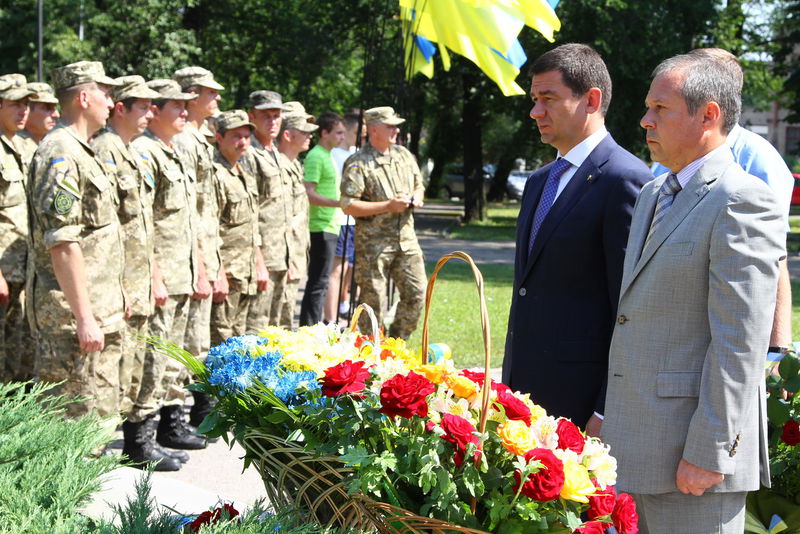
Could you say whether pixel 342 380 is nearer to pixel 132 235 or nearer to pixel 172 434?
pixel 132 235

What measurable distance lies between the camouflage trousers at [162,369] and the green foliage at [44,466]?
9.49 ft

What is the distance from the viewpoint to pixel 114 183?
505 cm

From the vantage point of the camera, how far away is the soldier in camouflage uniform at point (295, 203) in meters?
7.95

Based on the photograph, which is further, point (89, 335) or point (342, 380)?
point (89, 335)

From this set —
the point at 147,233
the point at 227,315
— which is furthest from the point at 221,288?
the point at 147,233

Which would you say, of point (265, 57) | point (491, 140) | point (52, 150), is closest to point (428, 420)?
point (52, 150)

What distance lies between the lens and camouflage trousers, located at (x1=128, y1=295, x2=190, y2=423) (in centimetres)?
558

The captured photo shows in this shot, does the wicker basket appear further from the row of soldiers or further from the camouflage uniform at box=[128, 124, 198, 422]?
the camouflage uniform at box=[128, 124, 198, 422]

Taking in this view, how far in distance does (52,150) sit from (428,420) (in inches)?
123

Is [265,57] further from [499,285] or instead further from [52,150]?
[52,150]

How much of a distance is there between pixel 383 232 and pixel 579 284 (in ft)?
15.7

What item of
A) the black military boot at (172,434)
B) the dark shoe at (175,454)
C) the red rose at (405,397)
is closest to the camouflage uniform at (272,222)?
the black military boot at (172,434)

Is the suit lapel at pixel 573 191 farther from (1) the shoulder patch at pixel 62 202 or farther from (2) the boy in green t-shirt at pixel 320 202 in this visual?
(2) the boy in green t-shirt at pixel 320 202

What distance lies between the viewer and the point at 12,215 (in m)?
6.32
